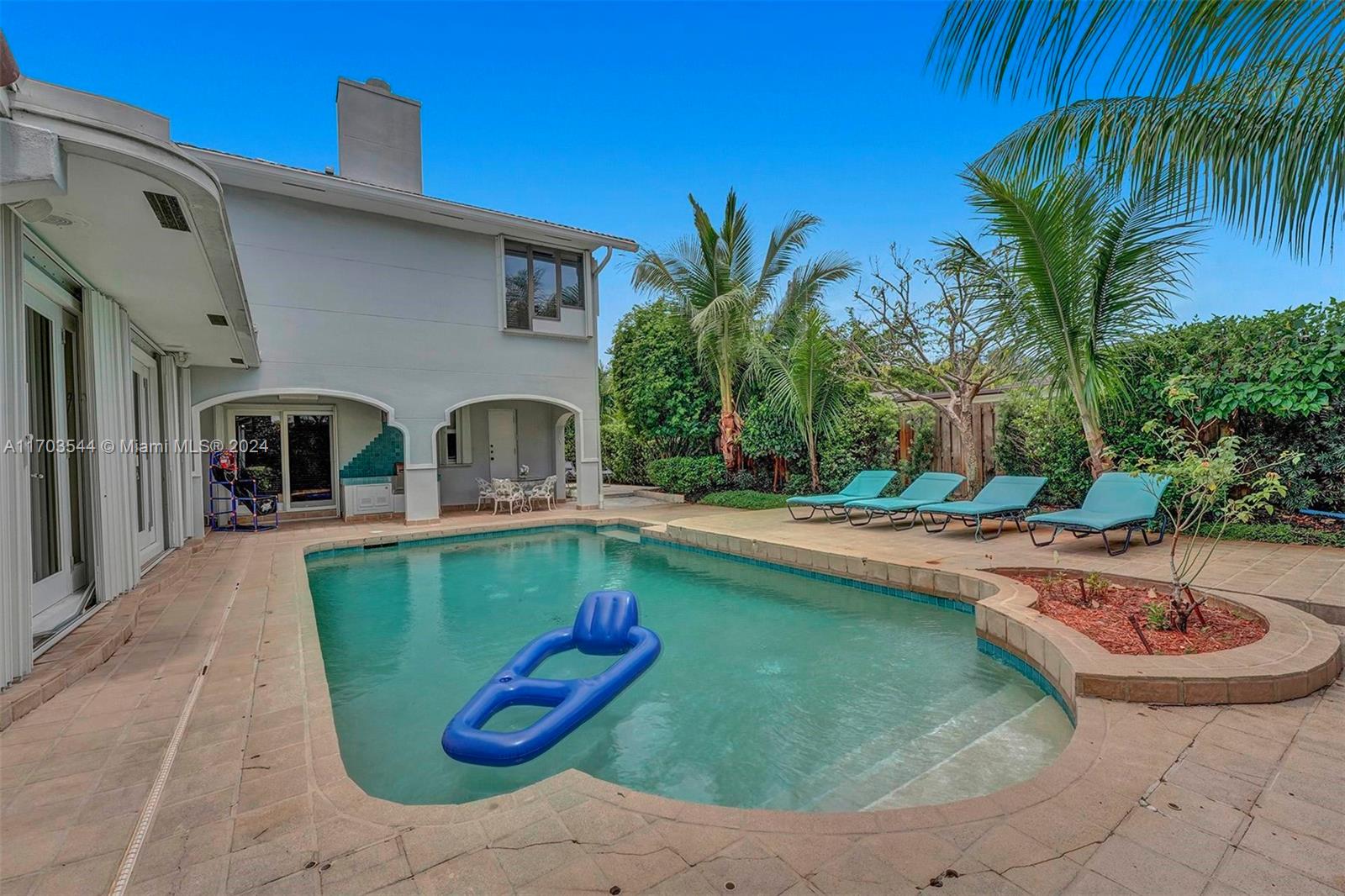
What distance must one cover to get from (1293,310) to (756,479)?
9.53 meters

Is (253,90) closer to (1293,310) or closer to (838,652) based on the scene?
(838,652)

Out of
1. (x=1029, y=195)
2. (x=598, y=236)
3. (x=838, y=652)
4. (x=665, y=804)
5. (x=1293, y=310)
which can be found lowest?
(x=838, y=652)

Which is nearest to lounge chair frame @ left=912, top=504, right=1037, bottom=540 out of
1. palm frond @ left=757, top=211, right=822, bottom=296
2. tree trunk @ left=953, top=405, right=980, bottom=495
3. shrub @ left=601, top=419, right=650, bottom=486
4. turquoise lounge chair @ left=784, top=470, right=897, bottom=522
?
tree trunk @ left=953, top=405, right=980, bottom=495

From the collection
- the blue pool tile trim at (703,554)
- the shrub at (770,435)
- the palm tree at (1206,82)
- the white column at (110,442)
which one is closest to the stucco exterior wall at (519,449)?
the blue pool tile trim at (703,554)

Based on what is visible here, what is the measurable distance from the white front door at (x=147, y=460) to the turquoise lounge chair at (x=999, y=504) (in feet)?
33.1

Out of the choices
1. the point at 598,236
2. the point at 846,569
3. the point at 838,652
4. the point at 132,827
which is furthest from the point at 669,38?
the point at 132,827

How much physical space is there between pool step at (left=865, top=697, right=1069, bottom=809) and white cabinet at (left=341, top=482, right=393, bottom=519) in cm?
1223

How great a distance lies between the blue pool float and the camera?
10.6 ft

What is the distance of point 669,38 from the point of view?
11.3m

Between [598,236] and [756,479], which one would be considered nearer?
[598,236]

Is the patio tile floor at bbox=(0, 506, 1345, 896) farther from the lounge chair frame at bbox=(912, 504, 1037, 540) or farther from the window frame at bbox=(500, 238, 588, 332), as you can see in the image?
the window frame at bbox=(500, 238, 588, 332)

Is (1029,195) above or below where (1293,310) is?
above

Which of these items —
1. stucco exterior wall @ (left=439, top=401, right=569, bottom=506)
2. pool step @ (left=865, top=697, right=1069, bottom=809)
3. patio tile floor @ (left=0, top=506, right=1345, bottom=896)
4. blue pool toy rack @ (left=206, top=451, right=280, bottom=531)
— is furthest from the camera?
A: stucco exterior wall @ (left=439, top=401, right=569, bottom=506)

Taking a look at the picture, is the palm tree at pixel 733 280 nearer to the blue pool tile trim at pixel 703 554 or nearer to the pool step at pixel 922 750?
the blue pool tile trim at pixel 703 554
